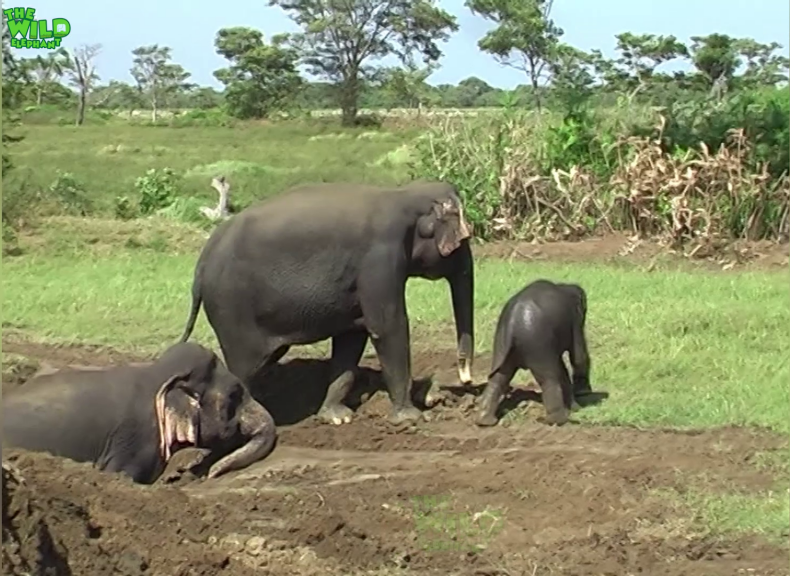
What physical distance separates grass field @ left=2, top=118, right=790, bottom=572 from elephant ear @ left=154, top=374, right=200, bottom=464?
241 cm

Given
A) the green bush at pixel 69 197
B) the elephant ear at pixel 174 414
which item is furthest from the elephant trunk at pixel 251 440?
the green bush at pixel 69 197

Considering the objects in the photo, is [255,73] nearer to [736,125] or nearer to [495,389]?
[736,125]

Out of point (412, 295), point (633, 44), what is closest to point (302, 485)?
point (412, 295)

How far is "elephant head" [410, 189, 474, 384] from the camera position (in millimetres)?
9000

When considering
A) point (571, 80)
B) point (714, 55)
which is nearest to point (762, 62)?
point (714, 55)

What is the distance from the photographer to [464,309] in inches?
365

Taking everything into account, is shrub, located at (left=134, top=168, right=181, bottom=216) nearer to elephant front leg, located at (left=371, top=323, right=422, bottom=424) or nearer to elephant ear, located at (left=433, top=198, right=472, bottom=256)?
elephant ear, located at (left=433, top=198, right=472, bottom=256)

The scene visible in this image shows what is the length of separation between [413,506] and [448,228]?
2817mm

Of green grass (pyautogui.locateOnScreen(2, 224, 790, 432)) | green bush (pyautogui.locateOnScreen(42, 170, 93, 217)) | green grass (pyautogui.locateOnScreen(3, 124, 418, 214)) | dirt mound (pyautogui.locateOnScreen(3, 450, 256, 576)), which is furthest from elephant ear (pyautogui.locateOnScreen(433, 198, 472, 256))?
green bush (pyautogui.locateOnScreen(42, 170, 93, 217))

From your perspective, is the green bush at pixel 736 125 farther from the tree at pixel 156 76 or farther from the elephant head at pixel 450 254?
the tree at pixel 156 76

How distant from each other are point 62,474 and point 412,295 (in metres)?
7.57

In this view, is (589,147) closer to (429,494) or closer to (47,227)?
(47,227)

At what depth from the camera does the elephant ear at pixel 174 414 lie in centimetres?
695

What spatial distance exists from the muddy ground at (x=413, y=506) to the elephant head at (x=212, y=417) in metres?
0.15
